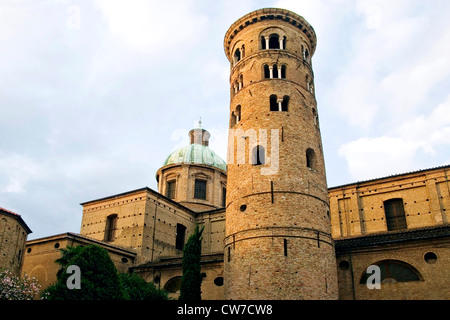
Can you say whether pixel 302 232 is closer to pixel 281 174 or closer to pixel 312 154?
pixel 281 174

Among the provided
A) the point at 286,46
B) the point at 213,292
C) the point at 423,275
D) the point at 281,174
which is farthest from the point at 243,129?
the point at 423,275

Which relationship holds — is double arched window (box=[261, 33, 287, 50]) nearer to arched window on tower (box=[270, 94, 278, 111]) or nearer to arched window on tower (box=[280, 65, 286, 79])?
arched window on tower (box=[280, 65, 286, 79])

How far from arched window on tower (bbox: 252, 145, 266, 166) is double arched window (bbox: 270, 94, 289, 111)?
7.27 ft

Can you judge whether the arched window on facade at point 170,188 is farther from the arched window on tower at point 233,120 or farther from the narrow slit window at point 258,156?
the narrow slit window at point 258,156

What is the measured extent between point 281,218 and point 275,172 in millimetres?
2069

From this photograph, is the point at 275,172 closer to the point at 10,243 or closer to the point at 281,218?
the point at 281,218

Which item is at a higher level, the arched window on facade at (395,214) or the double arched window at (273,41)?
the double arched window at (273,41)

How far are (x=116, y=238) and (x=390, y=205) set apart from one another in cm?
1597

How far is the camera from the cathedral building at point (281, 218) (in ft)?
54.6

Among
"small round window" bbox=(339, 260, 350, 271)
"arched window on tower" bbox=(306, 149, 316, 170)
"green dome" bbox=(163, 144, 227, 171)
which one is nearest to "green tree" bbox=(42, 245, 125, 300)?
"arched window on tower" bbox=(306, 149, 316, 170)

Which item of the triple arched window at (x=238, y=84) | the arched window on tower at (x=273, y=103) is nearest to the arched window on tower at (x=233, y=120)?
the triple arched window at (x=238, y=84)

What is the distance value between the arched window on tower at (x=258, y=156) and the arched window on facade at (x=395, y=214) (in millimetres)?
9011

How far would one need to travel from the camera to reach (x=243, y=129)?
776 inches

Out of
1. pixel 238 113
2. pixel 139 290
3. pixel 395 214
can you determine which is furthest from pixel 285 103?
pixel 139 290
